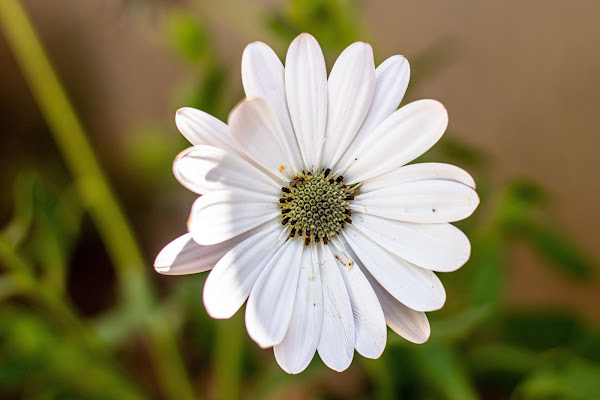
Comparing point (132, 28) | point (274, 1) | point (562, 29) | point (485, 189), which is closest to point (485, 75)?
point (562, 29)

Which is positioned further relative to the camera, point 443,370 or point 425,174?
point 443,370

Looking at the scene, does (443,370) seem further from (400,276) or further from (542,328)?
(542,328)

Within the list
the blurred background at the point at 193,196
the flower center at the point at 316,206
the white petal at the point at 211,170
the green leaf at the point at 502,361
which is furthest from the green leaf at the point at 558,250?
the white petal at the point at 211,170

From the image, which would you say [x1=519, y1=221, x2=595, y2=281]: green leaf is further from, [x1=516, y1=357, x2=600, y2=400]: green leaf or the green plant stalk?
the green plant stalk

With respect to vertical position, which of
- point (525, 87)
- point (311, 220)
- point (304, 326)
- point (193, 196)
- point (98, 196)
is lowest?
point (304, 326)

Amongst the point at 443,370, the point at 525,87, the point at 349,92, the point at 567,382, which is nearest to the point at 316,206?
the point at 349,92

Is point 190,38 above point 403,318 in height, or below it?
above

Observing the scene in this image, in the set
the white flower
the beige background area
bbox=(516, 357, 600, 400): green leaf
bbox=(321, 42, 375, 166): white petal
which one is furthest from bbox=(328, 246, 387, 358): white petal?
the beige background area
